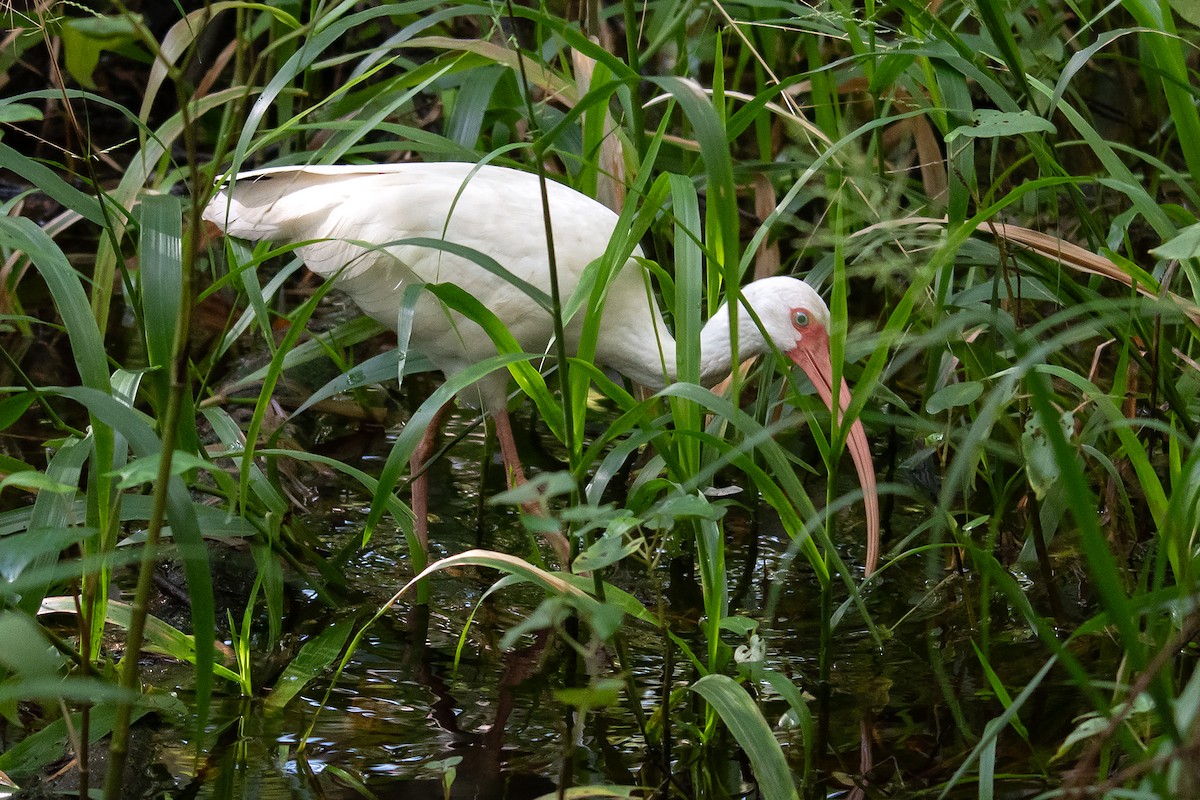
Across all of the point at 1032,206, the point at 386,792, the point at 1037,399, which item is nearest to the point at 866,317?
the point at 1032,206

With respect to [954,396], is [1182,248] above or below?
above

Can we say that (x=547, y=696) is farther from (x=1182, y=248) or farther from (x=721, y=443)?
(x=1182, y=248)

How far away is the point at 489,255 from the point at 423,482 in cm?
63

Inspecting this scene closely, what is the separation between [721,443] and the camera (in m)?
1.98

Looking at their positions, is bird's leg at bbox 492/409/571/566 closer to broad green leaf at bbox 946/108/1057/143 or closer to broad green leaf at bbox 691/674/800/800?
broad green leaf at bbox 691/674/800/800

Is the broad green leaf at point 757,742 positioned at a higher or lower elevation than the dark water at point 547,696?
higher

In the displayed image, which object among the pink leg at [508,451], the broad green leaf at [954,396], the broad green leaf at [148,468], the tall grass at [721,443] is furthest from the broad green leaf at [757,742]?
the pink leg at [508,451]

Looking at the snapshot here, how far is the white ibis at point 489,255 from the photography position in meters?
2.94

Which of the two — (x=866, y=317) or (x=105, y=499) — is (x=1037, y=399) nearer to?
(x=105, y=499)

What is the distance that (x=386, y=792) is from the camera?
197 centimetres

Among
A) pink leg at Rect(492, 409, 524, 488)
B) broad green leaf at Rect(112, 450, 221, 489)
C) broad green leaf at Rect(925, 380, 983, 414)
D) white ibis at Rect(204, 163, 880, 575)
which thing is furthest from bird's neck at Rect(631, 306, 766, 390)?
broad green leaf at Rect(112, 450, 221, 489)

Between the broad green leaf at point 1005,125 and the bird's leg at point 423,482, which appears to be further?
the bird's leg at point 423,482

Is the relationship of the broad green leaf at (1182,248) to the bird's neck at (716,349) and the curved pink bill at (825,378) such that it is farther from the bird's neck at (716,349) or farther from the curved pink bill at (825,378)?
the bird's neck at (716,349)

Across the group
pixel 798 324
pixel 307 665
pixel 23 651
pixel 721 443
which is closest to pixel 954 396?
pixel 721 443
